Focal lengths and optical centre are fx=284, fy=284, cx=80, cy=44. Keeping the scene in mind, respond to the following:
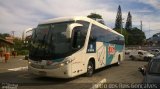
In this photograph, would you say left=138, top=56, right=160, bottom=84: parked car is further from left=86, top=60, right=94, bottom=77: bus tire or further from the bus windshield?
left=86, top=60, right=94, bottom=77: bus tire

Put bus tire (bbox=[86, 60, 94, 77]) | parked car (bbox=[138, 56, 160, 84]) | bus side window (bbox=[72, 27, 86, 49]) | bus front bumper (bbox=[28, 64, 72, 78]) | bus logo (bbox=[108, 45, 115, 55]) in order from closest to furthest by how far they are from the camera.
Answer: parked car (bbox=[138, 56, 160, 84]) → bus front bumper (bbox=[28, 64, 72, 78]) → bus side window (bbox=[72, 27, 86, 49]) → bus tire (bbox=[86, 60, 94, 77]) → bus logo (bbox=[108, 45, 115, 55])

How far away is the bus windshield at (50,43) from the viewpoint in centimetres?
1384

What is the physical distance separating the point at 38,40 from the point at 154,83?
7.85 meters

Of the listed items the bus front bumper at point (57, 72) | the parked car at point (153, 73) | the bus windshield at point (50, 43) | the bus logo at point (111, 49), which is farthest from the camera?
the bus logo at point (111, 49)

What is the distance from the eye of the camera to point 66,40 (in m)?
13.8

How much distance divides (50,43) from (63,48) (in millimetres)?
729

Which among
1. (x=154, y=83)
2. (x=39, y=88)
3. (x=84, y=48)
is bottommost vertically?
(x=39, y=88)

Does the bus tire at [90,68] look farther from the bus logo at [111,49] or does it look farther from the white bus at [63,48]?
the bus logo at [111,49]

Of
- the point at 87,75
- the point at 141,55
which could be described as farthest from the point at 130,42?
the point at 87,75

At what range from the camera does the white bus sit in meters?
13.8

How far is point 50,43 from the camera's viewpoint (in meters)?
14.0

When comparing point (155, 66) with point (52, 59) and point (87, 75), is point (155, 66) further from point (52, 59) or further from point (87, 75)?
point (87, 75)

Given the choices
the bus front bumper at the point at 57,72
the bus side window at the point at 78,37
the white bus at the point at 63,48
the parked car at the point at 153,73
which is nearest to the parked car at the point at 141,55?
the white bus at the point at 63,48

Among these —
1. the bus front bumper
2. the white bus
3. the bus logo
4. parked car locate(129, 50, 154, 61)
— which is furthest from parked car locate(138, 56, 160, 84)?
parked car locate(129, 50, 154, 61)
